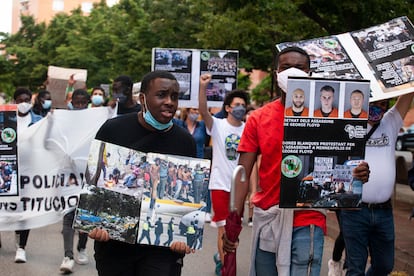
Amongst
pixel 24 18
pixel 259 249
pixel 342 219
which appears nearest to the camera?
pixel 259 249

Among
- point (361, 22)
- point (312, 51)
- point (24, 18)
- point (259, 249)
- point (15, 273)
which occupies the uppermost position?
point (24, 18)

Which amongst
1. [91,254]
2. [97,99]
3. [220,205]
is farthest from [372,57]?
[97,99]

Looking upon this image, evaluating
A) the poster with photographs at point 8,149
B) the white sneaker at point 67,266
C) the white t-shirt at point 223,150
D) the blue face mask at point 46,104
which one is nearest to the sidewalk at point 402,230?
the white t-shirt at point 223,150

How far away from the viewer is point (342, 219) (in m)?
6.07

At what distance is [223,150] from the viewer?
7.94 metres

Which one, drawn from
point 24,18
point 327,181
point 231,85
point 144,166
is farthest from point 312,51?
point 24,18

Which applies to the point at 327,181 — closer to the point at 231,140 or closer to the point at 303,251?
the point at 303,251

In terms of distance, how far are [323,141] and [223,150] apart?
3.55m

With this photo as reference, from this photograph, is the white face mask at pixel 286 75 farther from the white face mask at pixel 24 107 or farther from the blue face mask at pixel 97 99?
the blue face mask at pixel 97 99

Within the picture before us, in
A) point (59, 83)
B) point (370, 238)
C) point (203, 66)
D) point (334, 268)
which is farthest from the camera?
point (59, 83)

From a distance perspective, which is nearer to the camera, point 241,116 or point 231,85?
point 241,116

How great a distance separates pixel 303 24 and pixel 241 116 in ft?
28.5

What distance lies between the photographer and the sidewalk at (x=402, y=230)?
8.80 m

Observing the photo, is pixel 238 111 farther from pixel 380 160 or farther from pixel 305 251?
pixel 305 251
